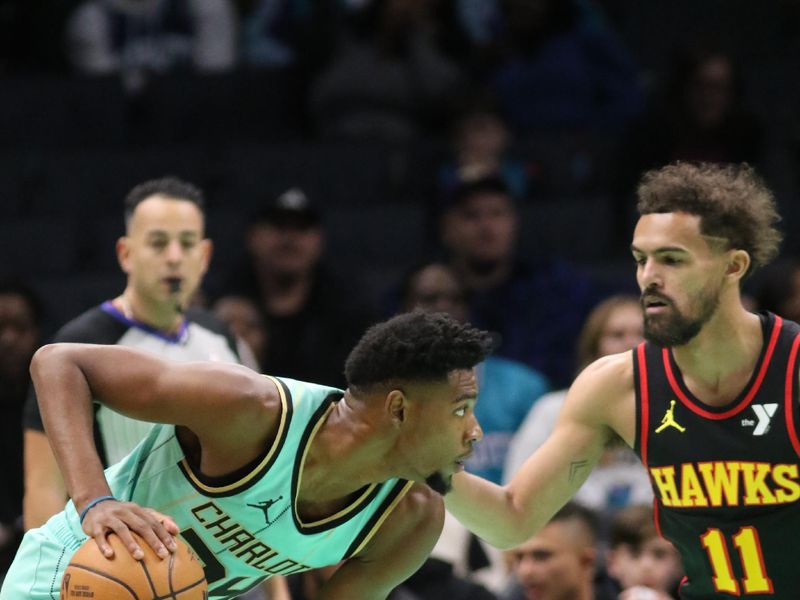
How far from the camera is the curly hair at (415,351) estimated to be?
4.07m

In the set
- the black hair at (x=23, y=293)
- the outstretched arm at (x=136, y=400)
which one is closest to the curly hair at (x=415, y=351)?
the outstretched arm at (x=136, y=400)

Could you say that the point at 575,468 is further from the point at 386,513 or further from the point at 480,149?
the point at 480,149

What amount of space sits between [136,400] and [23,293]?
3182mm

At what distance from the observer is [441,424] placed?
413 centimetres

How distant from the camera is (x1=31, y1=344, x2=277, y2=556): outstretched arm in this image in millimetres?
3902

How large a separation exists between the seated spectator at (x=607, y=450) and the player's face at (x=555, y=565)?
79 centimetres

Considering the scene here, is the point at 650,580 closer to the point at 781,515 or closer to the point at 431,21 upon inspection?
the point at 781,515

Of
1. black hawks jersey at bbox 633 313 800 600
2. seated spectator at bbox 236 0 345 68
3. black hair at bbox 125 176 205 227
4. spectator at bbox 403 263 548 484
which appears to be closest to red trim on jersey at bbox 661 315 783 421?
black hawks jersey at bbox 633 313 800 600

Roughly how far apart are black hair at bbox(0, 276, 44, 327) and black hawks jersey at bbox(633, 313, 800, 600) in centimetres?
336

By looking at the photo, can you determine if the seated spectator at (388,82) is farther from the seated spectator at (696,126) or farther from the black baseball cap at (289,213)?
the black baseball cap at (289,213)

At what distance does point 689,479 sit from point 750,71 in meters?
5.11

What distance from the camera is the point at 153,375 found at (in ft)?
13.1

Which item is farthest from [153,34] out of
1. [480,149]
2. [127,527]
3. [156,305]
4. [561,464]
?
[127,527]

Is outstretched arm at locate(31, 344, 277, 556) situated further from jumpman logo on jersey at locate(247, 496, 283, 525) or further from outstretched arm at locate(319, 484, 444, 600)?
outstretched arm at locate(319, 484, 444, 600)
